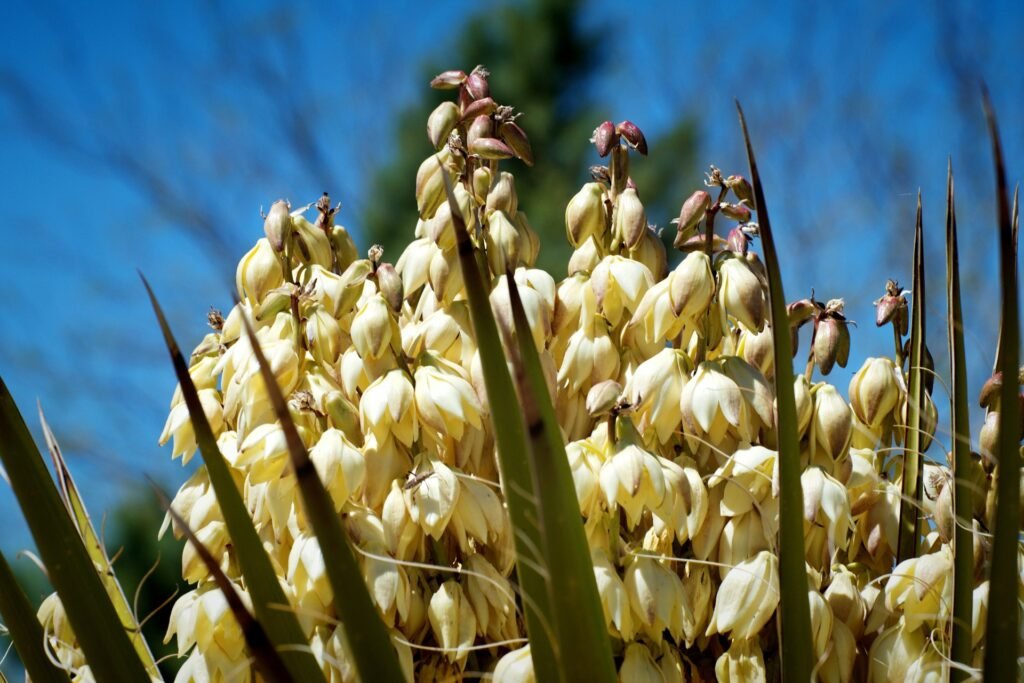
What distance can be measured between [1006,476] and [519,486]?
0.17m

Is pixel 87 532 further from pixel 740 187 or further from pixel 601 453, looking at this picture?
pixel 740 187

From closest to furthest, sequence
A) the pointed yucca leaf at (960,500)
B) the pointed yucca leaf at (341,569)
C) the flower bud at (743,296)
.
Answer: the pointed yucca leaf at (341,569) < the pointed yucca leaf at (960,500) < the flower bud at (743,296)

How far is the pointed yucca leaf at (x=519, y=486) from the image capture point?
0.36 m

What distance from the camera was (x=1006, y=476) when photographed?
349 millimetres

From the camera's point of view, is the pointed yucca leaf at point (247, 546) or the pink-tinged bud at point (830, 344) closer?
the pointed yucca leaf at point (247, 546)

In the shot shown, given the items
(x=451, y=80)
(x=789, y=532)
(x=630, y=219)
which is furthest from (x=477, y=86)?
(x=789, y=532)

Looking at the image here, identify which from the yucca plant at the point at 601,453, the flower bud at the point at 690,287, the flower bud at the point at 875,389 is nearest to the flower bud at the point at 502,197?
the yucca plant at the point at 601,453

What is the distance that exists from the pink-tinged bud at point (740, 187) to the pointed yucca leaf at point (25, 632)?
41 centimetres

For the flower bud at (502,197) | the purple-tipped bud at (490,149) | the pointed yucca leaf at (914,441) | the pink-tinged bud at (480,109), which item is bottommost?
the pointed yucca leaf at (914,441)

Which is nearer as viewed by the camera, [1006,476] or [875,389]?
[1006,476]

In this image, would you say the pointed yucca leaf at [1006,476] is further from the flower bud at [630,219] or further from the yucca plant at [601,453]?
the flower bud at [630,219]

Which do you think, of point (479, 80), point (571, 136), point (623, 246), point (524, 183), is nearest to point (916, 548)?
point (623, 246)

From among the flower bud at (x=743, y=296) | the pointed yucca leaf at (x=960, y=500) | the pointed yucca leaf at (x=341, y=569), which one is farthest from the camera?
the flower bud at (x=743, y=296)

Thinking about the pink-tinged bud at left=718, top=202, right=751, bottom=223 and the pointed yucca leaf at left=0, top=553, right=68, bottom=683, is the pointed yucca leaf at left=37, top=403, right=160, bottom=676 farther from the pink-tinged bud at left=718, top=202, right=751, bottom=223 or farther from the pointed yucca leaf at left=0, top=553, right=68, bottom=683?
the pink-tinged bud at left=718, top=202, right=751, bottom=223
